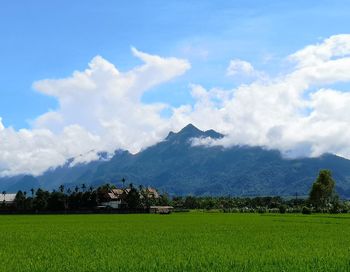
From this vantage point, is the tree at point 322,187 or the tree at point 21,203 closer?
the tree at point 322,187

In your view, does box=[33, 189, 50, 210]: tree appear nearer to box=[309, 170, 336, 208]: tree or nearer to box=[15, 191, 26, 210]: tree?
box=[15, 191, 26, 210]: tree

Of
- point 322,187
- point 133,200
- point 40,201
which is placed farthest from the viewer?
point 133,200

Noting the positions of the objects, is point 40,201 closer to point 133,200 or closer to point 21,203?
point 21,203

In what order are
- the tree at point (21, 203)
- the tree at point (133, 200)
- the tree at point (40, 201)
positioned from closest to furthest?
the tree at point (40, 201) → the tree at point (21, 203) → the tree at point (133, 200)

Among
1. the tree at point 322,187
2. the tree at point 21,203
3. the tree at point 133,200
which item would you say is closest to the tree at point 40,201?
the tree at point 21,203

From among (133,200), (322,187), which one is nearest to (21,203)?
(133,200)

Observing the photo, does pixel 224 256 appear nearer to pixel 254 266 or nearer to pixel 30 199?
pixel 254 266

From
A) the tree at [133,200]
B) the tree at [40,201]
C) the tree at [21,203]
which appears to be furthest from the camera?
the tree at [133,200]

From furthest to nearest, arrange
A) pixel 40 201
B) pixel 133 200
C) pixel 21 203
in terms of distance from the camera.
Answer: pixel 133 200 < pixel 21 203 < pixel 40 201

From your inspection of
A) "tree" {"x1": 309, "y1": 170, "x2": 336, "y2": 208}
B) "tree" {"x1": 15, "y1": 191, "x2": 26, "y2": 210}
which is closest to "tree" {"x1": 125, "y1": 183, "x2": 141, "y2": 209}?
"tree" {"x1": 15, "y1": 191, "x2": 26, "y2": 210}

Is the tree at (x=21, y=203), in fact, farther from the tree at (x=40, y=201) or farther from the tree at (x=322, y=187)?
the tree at (x=322, y=187)

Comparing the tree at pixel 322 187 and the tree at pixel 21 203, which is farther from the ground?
the tree at pixel 322 187

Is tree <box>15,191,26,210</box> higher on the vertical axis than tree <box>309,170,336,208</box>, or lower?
A: lower

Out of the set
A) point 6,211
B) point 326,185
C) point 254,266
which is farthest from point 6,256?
point 6,211
